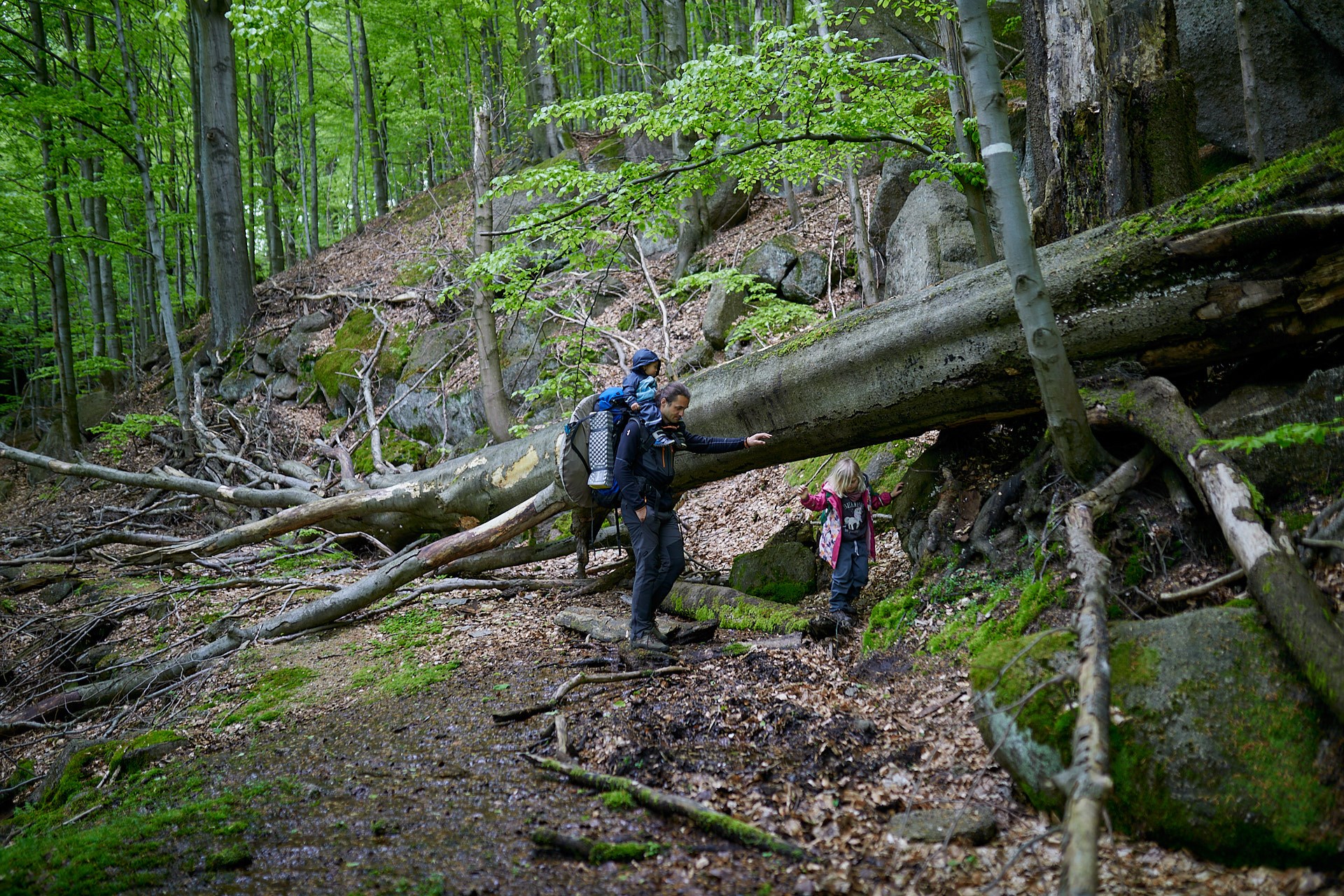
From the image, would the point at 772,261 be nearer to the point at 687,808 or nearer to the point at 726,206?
the point at 726,206

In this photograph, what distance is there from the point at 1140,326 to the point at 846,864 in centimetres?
343

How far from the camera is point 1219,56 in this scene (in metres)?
6.94

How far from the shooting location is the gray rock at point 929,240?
8617mm

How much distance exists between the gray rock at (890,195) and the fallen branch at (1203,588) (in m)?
8.22

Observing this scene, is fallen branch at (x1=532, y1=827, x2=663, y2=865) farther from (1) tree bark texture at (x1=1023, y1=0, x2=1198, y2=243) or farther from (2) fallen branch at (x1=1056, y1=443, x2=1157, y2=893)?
(1) tree bark texture at (x1=1023, y1=0, x2=1198, y2=243)

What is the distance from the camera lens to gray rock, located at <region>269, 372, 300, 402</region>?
16.3m

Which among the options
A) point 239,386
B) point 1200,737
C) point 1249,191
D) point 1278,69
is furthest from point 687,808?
point 239,386

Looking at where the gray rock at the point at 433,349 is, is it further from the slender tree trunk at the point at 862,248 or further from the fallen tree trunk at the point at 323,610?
the slender tree trunk at the point at 862,248

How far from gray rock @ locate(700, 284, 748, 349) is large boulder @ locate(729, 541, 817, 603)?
5.27 metres

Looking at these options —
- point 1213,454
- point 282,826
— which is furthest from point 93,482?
point 1213,454

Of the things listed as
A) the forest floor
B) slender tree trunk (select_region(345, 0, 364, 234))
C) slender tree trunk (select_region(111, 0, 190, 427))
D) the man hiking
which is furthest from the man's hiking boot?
slender tree trunk (select_region(345, 0, 364, 234))

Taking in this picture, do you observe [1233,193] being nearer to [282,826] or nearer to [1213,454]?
[1213,454]

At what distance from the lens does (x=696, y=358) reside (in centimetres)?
1094

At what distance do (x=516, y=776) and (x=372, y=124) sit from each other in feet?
89.2
